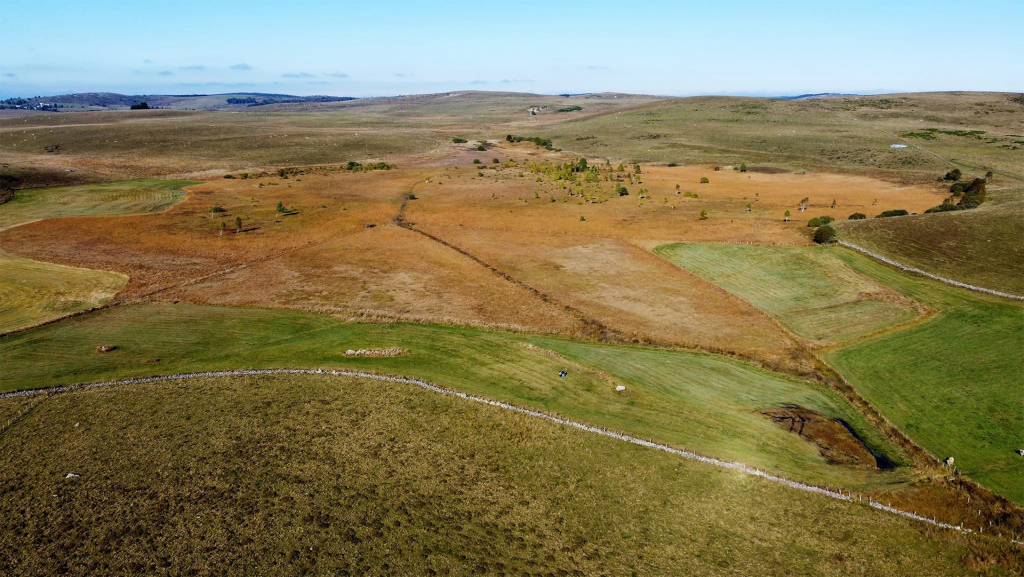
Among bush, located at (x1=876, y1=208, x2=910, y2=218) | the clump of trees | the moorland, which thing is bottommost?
the moorland

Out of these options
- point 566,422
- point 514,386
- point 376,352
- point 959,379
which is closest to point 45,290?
point 376,352

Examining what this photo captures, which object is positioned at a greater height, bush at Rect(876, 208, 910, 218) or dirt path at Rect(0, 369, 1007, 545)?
bush at Rect(876, 208, 910, 218)

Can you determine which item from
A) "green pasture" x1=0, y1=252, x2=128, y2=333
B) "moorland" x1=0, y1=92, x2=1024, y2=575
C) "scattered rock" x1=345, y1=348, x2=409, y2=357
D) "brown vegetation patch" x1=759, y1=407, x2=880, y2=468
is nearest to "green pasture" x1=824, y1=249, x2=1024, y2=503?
"moorland" x1=0, y1=92, x2=1024, y2=575

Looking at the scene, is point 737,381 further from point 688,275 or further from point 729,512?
point 688,275

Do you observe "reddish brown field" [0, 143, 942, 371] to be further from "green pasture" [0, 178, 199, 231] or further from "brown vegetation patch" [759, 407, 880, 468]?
"brown vegetation patch" [759, 407, 880, 468]

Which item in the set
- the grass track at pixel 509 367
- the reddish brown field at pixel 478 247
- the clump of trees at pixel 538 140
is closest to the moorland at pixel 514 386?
the grass track at pixel 509 367

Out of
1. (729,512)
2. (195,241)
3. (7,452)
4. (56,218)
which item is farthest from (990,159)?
(56,218)

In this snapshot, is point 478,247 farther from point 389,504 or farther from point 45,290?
point 389,504
